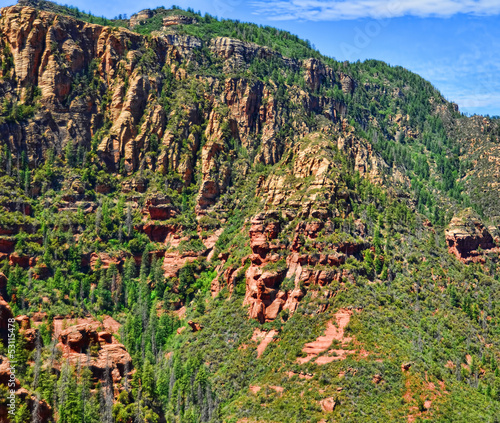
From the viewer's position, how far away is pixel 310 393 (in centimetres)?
12788

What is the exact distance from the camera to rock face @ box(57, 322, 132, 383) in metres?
104

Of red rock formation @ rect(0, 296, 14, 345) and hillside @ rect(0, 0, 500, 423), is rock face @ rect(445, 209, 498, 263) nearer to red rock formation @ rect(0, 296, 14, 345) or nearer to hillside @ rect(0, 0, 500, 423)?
hillside @ rect(0, 0, 500, 423)

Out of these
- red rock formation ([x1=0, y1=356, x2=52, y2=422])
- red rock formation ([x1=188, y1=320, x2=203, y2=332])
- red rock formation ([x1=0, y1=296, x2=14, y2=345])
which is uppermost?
red rock formation ([x1=0, y1=296, x2=14, y2=345])

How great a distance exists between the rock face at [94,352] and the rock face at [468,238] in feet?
349

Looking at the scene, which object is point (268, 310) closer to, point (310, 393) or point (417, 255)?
point (310, 393)

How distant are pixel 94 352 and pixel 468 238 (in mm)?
116035

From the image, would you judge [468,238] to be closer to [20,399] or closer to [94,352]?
[94,352]

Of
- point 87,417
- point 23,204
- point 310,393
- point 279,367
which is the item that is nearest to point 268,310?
point 279,367

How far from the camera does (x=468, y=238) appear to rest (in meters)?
188

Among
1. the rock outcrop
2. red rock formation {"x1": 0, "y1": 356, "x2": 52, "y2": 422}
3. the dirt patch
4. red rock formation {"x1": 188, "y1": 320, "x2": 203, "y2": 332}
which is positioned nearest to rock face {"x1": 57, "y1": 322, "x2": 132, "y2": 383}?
red rock formation {"x1": 0, "y1": 356, "x2": 52, "y2": 422}

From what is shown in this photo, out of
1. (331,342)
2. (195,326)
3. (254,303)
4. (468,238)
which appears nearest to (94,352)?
(331,342)

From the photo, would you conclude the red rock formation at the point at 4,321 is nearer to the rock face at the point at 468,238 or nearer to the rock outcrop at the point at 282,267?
the rock outcrop at the point at 282,267

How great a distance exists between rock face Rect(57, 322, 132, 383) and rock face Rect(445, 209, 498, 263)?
106 meters

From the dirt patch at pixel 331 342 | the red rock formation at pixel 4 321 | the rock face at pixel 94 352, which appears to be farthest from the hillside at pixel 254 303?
the red rock formation at pixel 4 321
